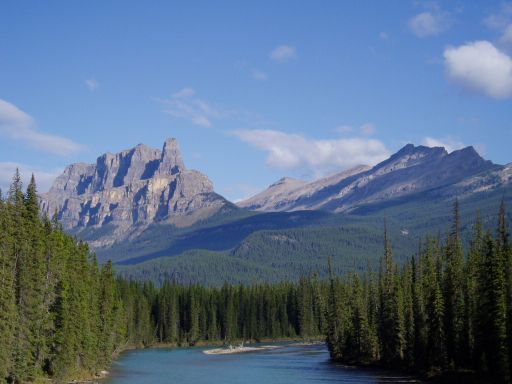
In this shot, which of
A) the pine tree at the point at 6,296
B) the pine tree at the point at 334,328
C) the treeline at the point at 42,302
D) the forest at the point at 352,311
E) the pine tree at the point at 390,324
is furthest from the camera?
the pine tree at the point at 334,328

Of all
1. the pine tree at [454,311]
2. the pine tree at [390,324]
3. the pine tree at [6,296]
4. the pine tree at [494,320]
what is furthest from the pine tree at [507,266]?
the pine tree at [6,296]

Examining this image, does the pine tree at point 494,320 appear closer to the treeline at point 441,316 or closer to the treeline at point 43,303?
the treeline at point 441,316

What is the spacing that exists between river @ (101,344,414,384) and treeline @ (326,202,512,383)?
5.21m

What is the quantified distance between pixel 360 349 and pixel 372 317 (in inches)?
232

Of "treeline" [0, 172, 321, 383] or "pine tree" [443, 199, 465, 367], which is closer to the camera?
"treeline" [0, 172, 321, 383]

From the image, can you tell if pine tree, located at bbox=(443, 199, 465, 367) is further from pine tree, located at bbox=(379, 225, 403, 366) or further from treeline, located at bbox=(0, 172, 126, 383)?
treeline, located at bbox=(0, 172, 126, 383)

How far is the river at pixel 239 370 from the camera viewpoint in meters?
99.6

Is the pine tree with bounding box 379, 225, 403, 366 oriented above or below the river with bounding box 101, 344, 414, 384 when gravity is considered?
above

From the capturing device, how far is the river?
99.6 m

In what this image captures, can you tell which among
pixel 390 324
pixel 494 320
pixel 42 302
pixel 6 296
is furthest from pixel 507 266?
pixel 6 296

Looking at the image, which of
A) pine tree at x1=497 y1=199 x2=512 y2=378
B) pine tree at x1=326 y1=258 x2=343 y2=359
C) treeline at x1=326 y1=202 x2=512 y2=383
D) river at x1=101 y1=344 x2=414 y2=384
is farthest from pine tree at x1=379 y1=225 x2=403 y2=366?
pine tree at x1=497 y1=199 x2=512 y2=378

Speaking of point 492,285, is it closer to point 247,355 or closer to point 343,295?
point 343,295

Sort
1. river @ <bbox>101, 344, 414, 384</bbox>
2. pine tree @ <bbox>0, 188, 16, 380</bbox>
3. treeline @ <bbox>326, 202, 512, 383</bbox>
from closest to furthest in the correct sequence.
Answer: pine tree @ <bbox>0, 188, 16, 380</bbox> → treeline @ <bbox>326, 202, 512, 383</bbox> → river @ <bbox>101, 344, 414, 384</bbox>

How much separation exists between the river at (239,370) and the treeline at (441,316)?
5.21 m
